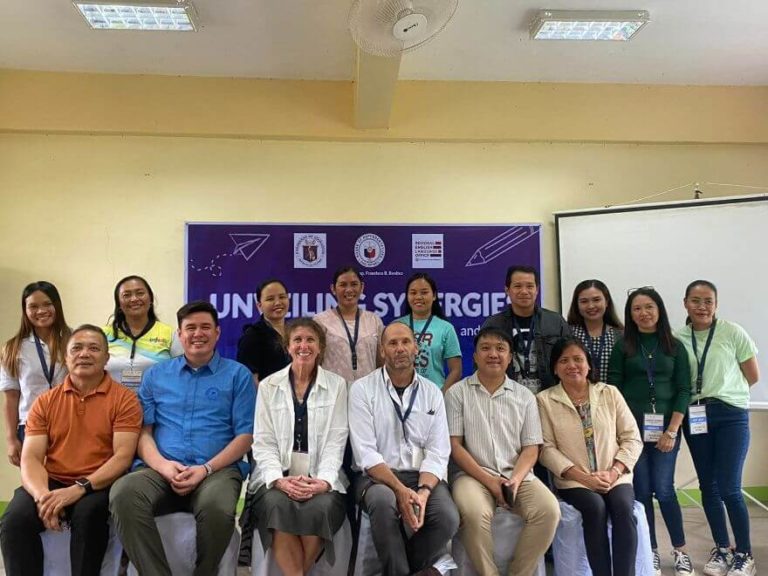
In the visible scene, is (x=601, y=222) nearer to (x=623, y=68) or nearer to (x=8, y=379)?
(x=623, y=68)

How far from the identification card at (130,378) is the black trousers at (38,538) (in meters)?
0.65

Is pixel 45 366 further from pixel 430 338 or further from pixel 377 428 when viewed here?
pixel 430 338

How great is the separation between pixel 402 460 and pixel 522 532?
24.1 inches

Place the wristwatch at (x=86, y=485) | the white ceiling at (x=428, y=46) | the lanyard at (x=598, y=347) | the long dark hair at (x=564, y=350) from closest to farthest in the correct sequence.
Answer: the wristwatch at (x=86, y=485)
the long dark hair at (x=564, y=350)
the lanyard at (x=598, y=347)
the white ceiling at (x=428, y=46)

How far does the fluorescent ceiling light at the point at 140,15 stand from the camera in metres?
3.18

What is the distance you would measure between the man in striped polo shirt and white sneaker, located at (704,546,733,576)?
1189 mm

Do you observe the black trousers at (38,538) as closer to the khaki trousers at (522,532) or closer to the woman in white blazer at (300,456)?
the woman in white blazer at (300,456)

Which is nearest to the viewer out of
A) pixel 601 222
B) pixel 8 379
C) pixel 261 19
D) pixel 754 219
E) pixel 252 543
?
pixel 252 543

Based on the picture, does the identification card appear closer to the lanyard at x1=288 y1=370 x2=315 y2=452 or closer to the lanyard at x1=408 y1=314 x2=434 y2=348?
the lanyard at x1=288 y1=370 x2=315 y2=452

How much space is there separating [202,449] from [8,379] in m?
1.27

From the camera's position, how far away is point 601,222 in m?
4.07

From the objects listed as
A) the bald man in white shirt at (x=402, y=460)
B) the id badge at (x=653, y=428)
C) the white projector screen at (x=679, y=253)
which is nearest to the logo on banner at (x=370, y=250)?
the white projector screen at (x=679, y=253)

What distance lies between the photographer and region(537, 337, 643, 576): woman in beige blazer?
2395mm

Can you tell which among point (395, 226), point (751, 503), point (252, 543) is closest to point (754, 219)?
point (751, 503)
